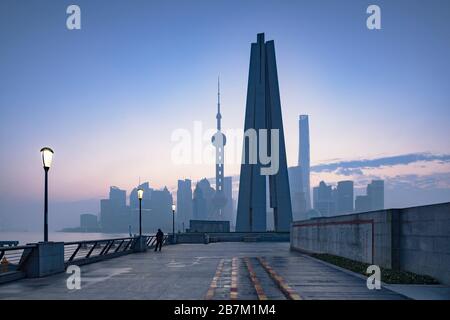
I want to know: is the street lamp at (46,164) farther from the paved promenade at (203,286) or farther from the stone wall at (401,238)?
the stone wall at (401,238)

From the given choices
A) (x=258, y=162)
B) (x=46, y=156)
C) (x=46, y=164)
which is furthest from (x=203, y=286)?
(x=258, y=162)

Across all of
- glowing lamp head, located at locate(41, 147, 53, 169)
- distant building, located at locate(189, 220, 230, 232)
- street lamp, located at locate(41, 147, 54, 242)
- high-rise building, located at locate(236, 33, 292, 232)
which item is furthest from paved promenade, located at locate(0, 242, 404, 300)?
high-rise building, located at locate(236, 33, 292, 232)

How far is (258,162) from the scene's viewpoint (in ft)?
373

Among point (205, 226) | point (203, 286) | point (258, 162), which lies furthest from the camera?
point (258, 162)

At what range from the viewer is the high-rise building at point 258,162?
4316 inches

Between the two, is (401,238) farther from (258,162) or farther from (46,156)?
(258,162)

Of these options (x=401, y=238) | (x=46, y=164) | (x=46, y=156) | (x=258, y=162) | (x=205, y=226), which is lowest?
(x=205, y=226)

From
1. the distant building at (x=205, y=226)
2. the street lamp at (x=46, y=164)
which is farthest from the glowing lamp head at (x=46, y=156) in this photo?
the distant building at (x=205, y=226)

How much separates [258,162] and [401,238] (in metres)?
94.7

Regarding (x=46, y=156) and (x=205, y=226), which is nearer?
(x=46, y=156)

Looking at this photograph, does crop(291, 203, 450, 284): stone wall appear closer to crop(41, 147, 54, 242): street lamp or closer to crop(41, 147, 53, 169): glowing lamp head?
crop(41, 147, 54, 242): street lamp
